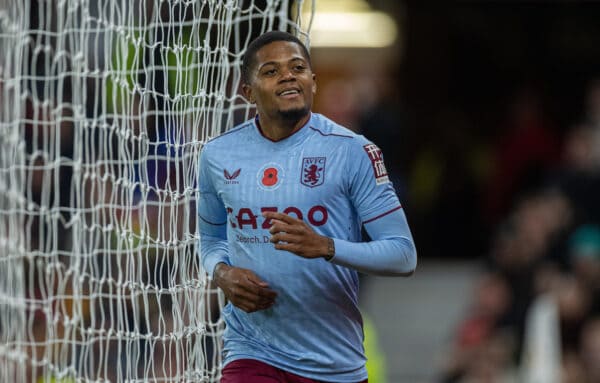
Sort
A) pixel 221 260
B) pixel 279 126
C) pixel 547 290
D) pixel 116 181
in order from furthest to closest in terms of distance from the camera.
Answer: pixel 547 290 < pixel 116 181 < pixel 221 260 < pixel 279 126

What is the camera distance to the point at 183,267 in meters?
6.16

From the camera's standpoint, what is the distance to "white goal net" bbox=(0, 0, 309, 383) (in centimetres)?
623

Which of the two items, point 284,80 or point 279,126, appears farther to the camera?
point 279,126

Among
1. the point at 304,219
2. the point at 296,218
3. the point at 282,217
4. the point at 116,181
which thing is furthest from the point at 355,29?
the point at 282,217

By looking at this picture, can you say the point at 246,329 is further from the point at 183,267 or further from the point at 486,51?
the point at 486,51

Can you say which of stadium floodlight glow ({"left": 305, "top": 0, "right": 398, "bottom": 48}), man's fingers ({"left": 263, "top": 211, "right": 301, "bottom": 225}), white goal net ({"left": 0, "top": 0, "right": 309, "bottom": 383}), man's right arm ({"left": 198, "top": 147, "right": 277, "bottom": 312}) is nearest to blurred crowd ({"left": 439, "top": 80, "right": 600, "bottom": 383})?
white goal net ({"left": 0, "top": 0, "right": 309, "bottom": 383})

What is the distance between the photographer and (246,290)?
4891mm

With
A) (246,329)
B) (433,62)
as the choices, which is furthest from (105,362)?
(433,62)

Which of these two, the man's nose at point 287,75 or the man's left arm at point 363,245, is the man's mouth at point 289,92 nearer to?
the man's nose at point 287,75

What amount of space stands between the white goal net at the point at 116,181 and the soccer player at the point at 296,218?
0.84 meters

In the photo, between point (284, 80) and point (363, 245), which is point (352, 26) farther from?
point (363, 245)

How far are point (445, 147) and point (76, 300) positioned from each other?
33.2ft

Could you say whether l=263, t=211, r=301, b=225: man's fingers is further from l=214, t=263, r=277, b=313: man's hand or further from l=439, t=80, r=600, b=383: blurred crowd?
l=439, t=80, r=600, b=383: blurred crowd

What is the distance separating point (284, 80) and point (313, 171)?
33cm
